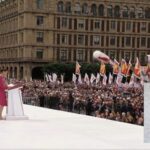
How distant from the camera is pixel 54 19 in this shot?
110 metres

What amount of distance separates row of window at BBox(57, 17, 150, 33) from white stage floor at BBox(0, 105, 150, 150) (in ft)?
301

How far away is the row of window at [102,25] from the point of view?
111 m

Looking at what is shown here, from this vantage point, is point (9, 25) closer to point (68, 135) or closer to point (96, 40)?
point (96, 40)

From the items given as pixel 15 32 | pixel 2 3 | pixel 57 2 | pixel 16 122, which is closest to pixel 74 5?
pixel 57 2

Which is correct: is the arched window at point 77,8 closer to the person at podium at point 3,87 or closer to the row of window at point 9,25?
the row of window at point 9,25

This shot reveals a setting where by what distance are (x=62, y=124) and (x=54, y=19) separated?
9270cm

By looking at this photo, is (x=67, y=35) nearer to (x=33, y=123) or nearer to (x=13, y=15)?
(x=13, y=15)

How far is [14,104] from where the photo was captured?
18.9m

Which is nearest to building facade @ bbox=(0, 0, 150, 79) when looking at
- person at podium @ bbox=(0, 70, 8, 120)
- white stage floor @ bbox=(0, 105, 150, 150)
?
person at podium @ bbox=(0, 70, 8, 120)

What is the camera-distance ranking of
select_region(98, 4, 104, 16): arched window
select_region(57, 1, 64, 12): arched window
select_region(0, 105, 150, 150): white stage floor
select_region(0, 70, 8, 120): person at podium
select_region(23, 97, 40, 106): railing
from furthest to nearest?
select_region(98, 4, 104, 16): arched window → select_region(57, 1, 64, 12): arched window → select_region(23, 97, 40, 106): railing → select_region(0, 70, 8, 120): person at podium → select_region(0, 105, 150, 150): white stage floor

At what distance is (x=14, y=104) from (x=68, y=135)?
14.2ft

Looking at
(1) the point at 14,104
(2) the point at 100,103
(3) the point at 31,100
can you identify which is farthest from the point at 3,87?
(3) the point at 31,100

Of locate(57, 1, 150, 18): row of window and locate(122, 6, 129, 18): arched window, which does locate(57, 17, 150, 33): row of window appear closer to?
locate(122, 6, 129, 18): arched window

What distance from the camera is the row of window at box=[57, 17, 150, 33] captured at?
111 m
